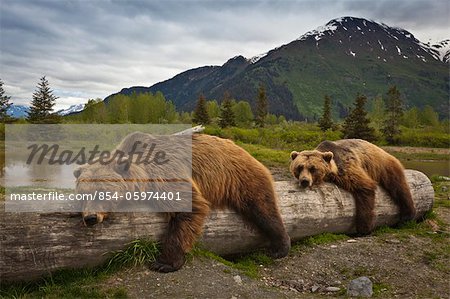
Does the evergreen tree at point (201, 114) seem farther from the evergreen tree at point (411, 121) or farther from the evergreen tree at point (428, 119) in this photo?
the evergreen tree at point (428, 119)

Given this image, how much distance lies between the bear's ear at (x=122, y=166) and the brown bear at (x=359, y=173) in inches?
159

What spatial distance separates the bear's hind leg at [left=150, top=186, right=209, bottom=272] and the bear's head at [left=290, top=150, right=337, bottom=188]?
297 cm

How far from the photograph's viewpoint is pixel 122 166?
21.0ft

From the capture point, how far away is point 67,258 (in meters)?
5.99

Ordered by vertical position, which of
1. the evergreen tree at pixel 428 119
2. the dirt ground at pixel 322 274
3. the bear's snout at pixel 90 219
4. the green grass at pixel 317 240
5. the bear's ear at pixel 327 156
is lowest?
the dirt ground at pixel 322 274

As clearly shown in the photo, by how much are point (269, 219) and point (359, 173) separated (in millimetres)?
3085

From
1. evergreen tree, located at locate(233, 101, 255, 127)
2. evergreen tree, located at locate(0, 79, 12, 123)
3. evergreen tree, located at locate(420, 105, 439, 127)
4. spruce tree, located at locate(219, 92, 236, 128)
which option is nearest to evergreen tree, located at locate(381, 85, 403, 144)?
spruce tree, located at locate(219, 92, 236, 128)

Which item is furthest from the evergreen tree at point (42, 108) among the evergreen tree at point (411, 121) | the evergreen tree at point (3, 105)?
the evergreen tree at point (411, 121)

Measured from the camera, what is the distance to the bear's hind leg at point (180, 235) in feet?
21.0

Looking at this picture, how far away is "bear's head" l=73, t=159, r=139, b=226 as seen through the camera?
6.00 m

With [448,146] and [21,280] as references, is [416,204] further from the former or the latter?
[448,146]

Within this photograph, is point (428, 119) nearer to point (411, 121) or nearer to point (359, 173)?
point (411, 121)

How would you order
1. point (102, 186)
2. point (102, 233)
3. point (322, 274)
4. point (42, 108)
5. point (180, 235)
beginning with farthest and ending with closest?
point (42, 108), point (322, 274), point (180, 235), point (102, 233), point (102, 186)

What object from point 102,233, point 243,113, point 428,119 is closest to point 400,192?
point 102,233
